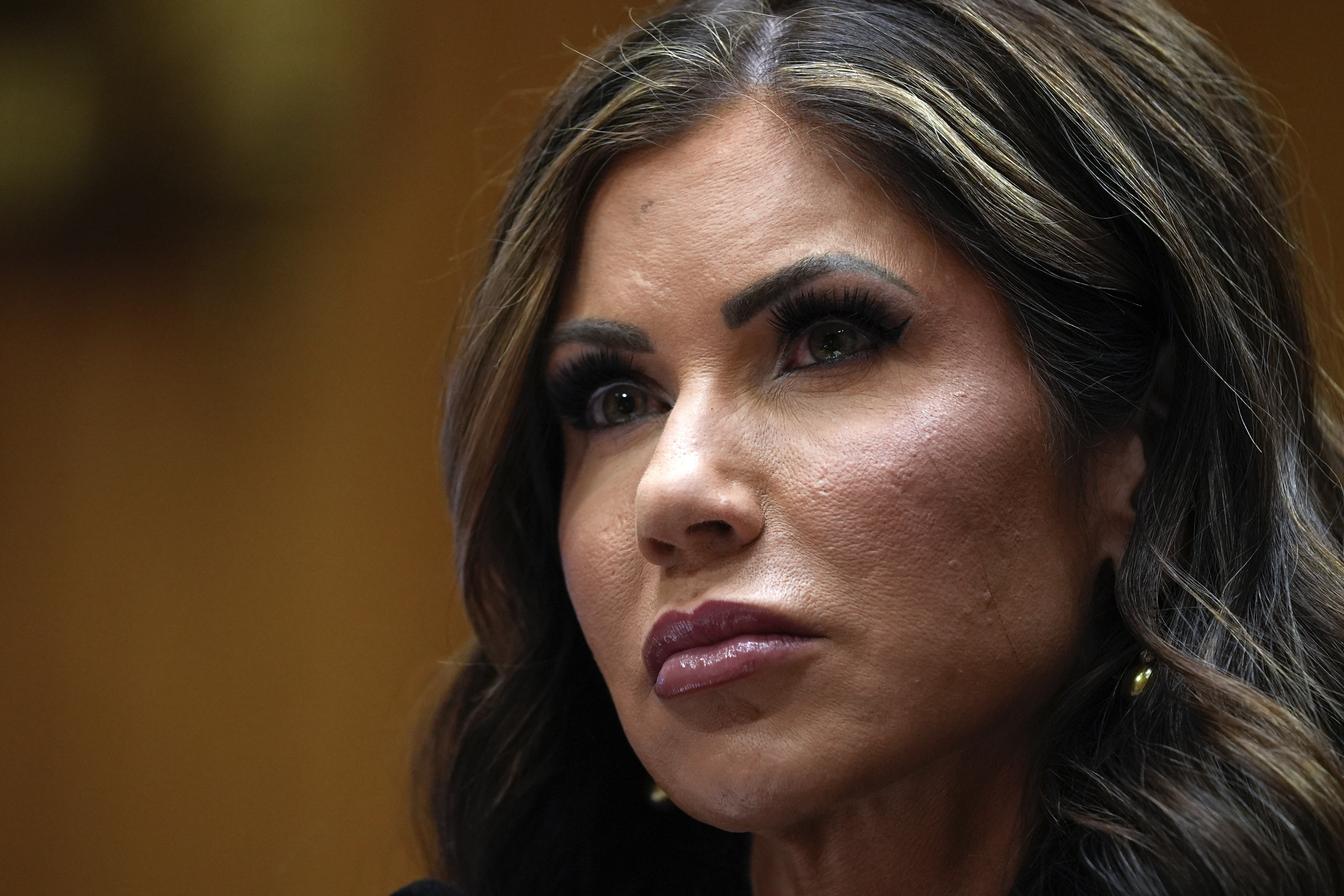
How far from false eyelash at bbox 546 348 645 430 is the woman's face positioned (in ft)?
0.11

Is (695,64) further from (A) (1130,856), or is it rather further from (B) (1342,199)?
(B) (1342,199)

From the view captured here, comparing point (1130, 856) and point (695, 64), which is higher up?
point (695, 64)

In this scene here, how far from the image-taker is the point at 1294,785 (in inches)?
35.5

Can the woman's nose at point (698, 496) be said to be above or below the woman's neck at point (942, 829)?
above

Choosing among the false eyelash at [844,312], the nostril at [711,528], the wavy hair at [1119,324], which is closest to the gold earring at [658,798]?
the wavy hair at [1119,324]

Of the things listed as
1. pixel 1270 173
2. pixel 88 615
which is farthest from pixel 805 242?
pixel 88 615

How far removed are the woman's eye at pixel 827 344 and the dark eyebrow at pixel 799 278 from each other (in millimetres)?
42

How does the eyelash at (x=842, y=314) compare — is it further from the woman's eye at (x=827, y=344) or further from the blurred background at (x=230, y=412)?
the blurred background at (x=230, y=412)

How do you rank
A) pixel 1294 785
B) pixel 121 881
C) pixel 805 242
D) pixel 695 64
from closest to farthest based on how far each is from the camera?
pixel 1294 785, pixel 805 242, pixel 695 64, pixel 121 881

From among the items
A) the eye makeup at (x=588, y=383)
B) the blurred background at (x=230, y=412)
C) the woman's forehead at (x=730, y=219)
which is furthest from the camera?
the blurred background at (x=230, y=412)

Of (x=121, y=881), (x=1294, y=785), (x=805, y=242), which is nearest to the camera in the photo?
(x=1294, y=785)

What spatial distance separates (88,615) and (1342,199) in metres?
1.79

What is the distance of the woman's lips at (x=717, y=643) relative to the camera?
100 cm

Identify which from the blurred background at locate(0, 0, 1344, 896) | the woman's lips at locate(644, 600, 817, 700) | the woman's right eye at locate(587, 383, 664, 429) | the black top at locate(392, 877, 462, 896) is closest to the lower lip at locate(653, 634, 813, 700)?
the woman's lips at locate(644, 600, 817, 700)
